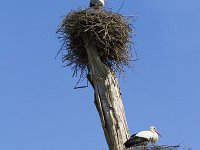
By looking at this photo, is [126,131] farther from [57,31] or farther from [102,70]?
[57,31]

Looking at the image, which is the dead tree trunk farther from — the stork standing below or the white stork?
the white stork

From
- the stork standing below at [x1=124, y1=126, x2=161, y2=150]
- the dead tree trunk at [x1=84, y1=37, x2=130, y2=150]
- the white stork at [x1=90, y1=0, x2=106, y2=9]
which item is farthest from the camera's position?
the white stork at [x1=90, y1=0, x2=106, y2=9]

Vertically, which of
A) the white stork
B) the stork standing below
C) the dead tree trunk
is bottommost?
the stork standing below

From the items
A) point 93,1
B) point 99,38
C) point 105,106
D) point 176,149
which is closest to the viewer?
point 176,149

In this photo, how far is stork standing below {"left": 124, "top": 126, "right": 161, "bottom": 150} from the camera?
1023 centimetres

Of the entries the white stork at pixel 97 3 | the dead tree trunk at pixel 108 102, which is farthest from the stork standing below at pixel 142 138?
the white stork at pixel 97 3

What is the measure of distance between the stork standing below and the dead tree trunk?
18 cm

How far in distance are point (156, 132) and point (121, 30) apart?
72.5 inches

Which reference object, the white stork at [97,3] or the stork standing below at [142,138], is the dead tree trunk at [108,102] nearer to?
the stork standing below at [142,138]

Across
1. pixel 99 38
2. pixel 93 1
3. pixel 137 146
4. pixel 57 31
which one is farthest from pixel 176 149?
pixel 93 1

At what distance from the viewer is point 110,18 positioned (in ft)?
39.9

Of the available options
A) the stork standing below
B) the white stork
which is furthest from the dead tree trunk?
the white stork

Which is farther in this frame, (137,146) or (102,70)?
(102,70)

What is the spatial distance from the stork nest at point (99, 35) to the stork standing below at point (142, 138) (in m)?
1.32
